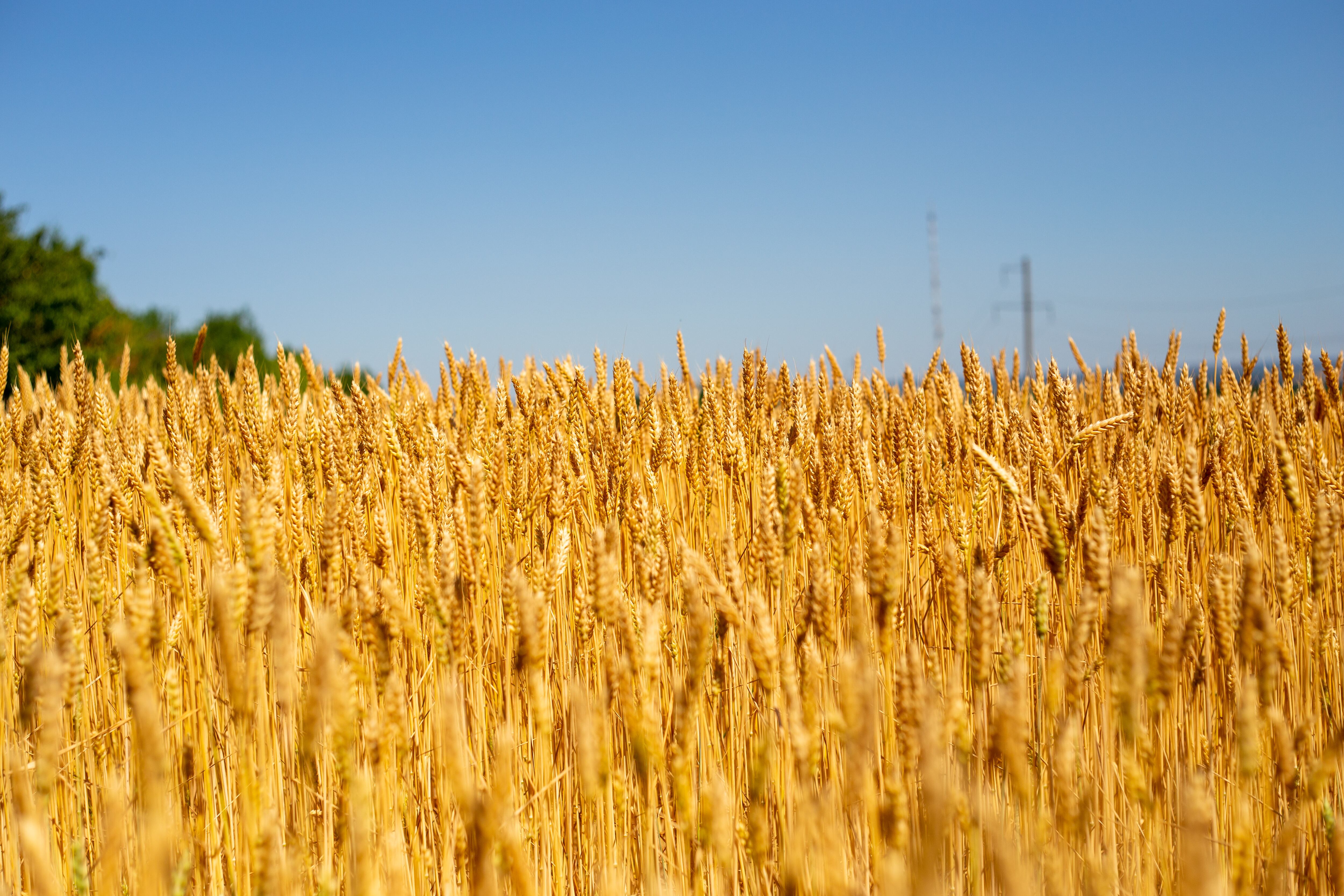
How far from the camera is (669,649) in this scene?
5.12ft

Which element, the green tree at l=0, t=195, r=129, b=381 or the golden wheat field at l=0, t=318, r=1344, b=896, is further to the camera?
the green tree at l=0, t=195, r=129, b=381

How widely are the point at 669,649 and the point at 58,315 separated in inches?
466

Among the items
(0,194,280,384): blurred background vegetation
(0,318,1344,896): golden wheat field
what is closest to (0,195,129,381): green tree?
(0,194,280,384): blurred background vegetation

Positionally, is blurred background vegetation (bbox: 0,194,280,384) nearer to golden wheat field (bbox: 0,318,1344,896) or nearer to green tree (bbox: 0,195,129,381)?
green tree (bbox: 0,195,129,381)

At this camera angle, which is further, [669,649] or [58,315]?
[58,315]

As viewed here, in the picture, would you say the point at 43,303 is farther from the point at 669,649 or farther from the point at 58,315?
the point at 669,649

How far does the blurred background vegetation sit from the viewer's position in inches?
390

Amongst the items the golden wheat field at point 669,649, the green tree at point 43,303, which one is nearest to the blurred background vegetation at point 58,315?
the green tree at point 43,303

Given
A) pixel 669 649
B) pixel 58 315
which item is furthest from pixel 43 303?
pixel 669 649

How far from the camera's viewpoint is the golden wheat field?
83 centimetres

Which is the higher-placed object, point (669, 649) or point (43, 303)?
point (43, 303)

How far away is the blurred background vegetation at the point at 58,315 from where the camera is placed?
32.5ft

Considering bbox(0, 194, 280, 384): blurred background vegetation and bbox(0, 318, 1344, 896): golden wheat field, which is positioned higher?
bbox(0, 194, 280, 384): blurred background vegetation

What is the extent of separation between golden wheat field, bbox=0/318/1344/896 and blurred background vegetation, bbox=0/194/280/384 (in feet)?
28.2
